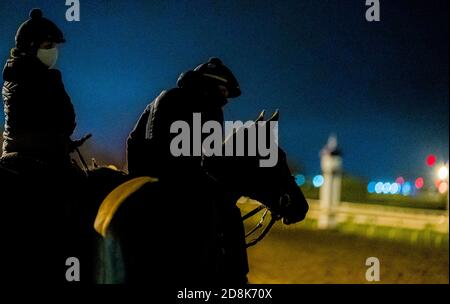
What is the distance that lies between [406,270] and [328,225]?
17.3ft

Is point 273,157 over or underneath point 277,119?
underneath

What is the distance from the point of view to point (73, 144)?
361 centimetres

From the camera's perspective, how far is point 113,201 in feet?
9.07

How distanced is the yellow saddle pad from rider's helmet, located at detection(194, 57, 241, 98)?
0.76m

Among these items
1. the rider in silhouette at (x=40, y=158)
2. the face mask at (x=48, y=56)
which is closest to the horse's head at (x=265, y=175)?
the rider in silhouette at (x=40, y=158)

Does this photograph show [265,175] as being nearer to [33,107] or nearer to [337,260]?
[33,107]

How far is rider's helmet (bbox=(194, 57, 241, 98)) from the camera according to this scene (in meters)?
3.14

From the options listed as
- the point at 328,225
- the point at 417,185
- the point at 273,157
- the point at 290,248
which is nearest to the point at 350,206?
the point at 328,225

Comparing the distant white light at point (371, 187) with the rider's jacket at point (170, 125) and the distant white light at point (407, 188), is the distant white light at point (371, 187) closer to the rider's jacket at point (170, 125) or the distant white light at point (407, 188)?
the distant white light at point (407, 188)

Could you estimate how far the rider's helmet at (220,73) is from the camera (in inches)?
124

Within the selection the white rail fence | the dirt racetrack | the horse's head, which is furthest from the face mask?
the white rail fence

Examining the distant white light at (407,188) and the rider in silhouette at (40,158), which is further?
the distant white light at (407,188)

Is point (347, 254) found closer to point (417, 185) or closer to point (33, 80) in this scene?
point (33, 80)

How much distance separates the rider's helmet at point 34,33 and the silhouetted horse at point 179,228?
136 cm
